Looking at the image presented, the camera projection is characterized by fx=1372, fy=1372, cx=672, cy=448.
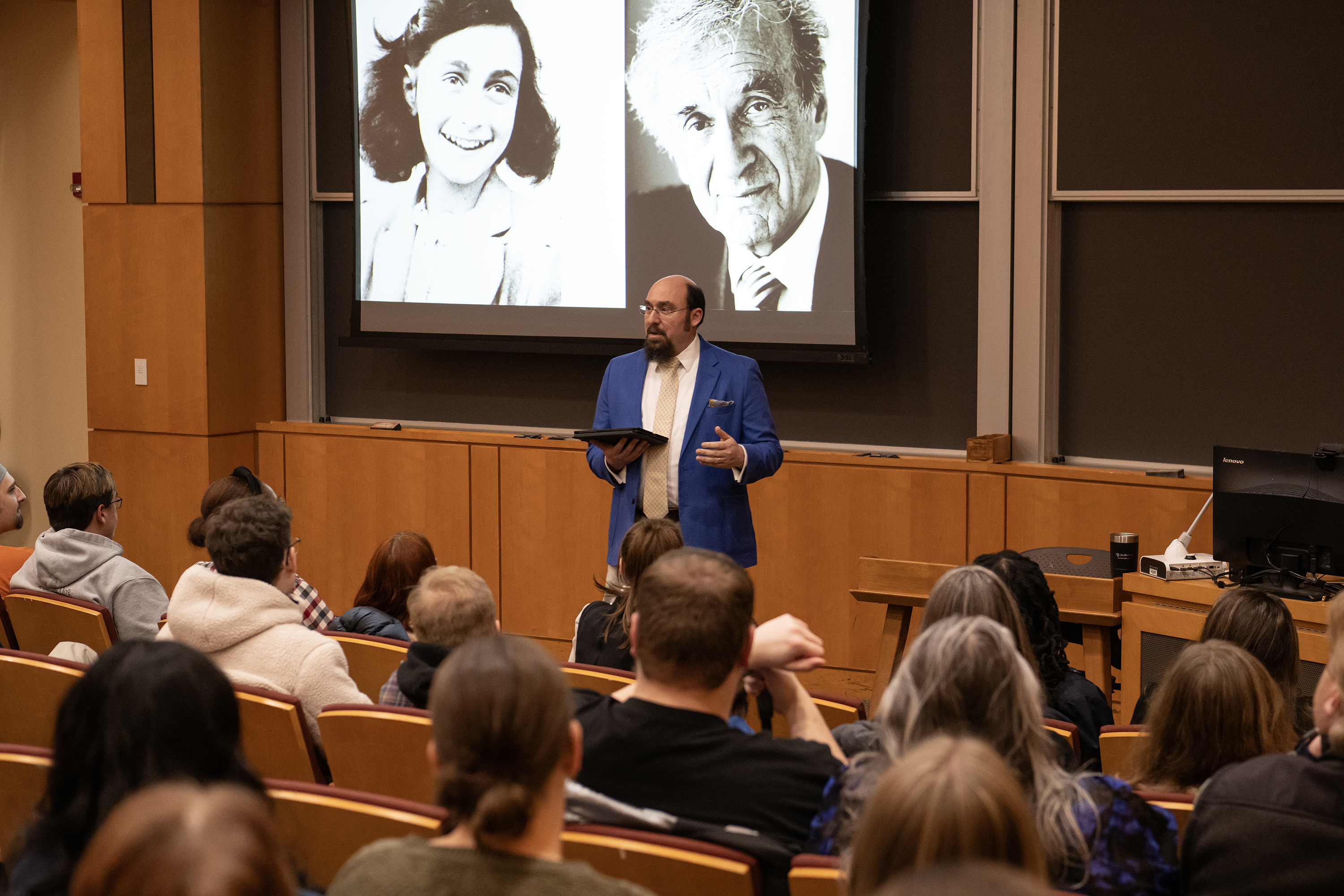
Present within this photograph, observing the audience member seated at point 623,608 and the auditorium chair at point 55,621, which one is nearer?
the audience member seated at point 623,608

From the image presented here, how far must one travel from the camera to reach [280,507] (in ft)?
10.5

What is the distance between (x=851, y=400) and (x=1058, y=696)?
2.85 meters

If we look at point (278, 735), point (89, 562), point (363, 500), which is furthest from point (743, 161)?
point (278, 735)

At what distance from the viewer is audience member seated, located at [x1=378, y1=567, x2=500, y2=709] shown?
8.61ft

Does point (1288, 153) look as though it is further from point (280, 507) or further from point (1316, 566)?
point (280, 507)

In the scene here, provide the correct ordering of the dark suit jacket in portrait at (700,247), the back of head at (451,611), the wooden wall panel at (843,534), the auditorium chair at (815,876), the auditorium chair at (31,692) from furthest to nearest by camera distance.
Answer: the dark suit jacket in portrait at (700,247)
the wooden wall panel at (843,534)
the auditorium chair at (31,692)
the back of head at (451,611)
the auditorium chair at (815,876)

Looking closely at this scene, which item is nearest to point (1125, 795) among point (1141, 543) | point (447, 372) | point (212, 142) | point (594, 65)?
point (1141, 543)

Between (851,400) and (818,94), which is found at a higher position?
(818,94)

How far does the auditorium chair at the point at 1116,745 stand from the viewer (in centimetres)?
269

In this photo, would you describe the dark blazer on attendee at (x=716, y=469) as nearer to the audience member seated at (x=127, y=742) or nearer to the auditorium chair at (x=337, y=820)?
the auditorium chair at (x=337, y=820)

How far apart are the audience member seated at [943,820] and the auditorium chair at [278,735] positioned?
5.49 feet

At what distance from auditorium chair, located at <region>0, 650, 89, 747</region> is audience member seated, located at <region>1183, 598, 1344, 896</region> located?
6.99 feet

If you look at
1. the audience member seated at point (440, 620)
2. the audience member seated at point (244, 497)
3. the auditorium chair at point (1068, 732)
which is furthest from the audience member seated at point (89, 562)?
the auditorium chair at point (1068, 732)

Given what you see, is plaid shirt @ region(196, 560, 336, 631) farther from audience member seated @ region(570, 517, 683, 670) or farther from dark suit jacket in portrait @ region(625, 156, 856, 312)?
dark suit jacket in portrait @ region(625, 156, 856, 312)
